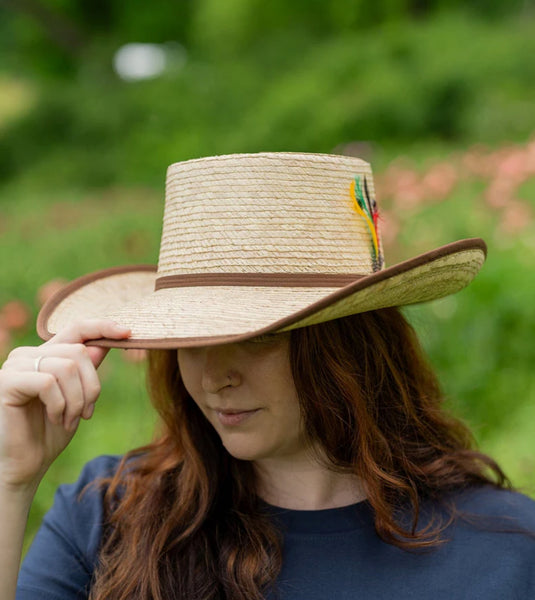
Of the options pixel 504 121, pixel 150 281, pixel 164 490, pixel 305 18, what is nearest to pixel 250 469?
pixel 164 490

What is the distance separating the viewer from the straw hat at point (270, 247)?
1.57 metres

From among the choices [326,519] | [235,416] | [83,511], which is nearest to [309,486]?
[326,519]

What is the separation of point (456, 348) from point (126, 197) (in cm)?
816

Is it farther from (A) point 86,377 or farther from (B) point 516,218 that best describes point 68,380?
(B) point 516,218

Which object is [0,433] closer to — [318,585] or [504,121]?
[318,585]

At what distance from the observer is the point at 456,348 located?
3.97 m

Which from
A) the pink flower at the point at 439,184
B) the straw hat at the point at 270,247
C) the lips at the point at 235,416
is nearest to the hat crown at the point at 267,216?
the straw hat at the point at 270,247

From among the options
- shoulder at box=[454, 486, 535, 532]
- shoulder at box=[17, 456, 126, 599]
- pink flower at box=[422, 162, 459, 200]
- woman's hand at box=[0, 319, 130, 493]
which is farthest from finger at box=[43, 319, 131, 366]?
pink flower at box=[422, 162, 459, 200]

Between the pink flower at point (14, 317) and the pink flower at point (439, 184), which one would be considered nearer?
the pink flower at point (14, 317)

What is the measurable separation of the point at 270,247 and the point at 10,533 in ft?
2.40

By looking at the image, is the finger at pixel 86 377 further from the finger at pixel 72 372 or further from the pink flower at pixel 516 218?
the pink flower at pixel 516 218

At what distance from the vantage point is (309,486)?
185 cm

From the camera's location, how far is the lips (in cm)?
165

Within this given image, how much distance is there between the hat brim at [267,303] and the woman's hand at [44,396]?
5cm
